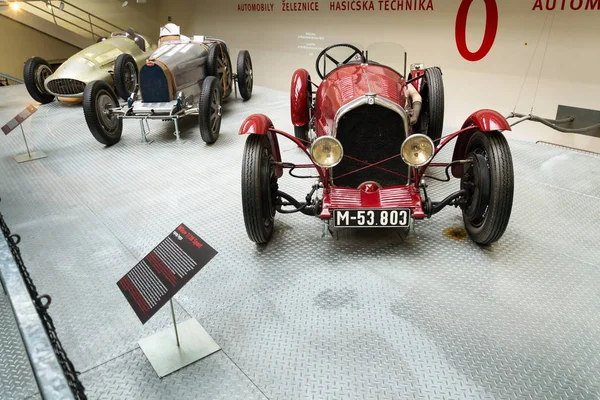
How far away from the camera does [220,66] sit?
676cm

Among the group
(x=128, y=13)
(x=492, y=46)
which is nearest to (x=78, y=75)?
(x=128, y=13)

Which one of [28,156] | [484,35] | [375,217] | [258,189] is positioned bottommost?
[28,156]

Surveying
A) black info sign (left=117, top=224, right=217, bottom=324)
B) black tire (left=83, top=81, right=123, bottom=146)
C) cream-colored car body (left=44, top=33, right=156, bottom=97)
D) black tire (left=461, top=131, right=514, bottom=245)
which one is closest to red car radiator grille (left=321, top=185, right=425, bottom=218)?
black tire (left=461, top=131, right=514, bottom=245)

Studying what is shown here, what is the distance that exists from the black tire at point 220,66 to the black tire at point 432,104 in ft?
9.94

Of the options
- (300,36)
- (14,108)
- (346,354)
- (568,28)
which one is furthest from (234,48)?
(346,354)

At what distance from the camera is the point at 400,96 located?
3.44 meters

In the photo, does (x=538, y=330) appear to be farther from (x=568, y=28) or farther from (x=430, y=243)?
(x=568, y=28)

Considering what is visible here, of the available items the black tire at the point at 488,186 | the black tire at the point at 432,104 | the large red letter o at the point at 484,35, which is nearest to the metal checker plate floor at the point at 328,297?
the black tire at the point at 488,186

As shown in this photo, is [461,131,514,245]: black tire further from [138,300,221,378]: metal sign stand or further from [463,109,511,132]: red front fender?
[138,300,221,378]: metal sign stand

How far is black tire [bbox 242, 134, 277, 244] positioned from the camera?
284 centimetres

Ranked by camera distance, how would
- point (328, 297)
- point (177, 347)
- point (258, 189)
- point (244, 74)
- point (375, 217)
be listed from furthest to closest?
point (244, 74) < point (258, 189) < point (375, 217) < point (328, 297) < point (177, 347)

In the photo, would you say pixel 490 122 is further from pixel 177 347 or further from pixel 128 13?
pixel 128 13

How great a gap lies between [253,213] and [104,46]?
21.8 ft

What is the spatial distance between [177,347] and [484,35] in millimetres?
4774
